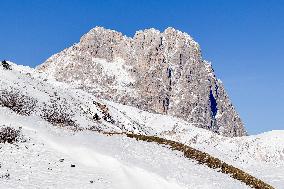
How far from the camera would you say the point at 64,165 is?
28344 mm

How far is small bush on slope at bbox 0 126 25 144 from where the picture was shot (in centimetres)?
3019

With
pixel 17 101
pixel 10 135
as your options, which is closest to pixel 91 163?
pixel 10 135

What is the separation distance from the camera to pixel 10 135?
1201 inches

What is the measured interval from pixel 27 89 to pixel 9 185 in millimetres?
31020

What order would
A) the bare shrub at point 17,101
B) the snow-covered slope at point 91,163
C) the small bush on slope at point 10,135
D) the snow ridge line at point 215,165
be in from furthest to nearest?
the bare shrub at point 17,101
the snow ridge line at point 215,165
the small bush on slope at point 10,135
the snow-covered slope at point 91,163

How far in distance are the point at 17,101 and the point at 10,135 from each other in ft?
46.6

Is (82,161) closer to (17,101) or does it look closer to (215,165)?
(215,165)

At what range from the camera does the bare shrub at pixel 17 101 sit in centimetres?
4034

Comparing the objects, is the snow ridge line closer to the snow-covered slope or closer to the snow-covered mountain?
the snow-covered mountain

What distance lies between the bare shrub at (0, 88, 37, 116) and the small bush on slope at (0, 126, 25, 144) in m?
8.03

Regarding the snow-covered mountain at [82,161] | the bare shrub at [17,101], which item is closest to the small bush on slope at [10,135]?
the snow-covered mountain at [82,161]

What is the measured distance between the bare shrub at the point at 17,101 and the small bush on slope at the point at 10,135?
8027 millimetres

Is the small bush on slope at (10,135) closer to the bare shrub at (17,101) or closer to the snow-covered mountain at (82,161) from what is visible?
the snow-covered mountain at (82,161)

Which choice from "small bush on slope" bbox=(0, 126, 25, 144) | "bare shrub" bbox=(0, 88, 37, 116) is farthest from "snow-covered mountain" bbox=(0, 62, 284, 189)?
"small bush on slope" bbox=(0, 126, 25, 144)
